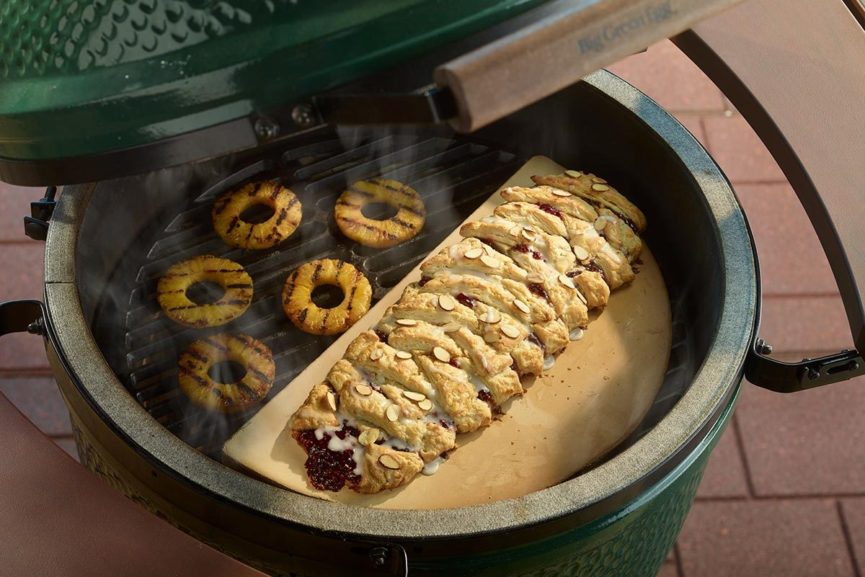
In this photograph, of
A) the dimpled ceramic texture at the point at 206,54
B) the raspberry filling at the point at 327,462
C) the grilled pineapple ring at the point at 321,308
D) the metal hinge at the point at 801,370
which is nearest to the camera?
the dimpled ceramic texture at the point at 206,54

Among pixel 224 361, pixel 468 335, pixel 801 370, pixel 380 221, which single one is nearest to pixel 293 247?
pixel 380 221

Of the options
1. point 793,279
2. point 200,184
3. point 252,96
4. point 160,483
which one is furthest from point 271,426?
point 793,279

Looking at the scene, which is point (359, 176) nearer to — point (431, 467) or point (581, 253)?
point (581, 253)

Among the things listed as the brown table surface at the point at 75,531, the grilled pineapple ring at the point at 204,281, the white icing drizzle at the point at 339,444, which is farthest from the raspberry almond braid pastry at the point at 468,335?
the brown table surface at the point at 75,531

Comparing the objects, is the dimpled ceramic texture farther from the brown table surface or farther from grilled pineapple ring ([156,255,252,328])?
grilled pineapple ring ([156,255,252,328])

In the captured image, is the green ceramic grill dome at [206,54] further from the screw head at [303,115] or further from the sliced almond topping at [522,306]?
the sliced almond topping at [522,306]

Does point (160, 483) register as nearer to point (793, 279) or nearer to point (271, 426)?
point (271, 426)

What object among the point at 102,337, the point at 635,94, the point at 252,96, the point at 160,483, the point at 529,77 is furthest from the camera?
the point at 635,94
